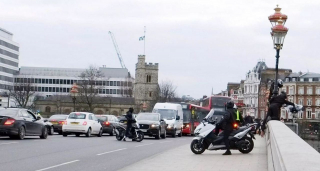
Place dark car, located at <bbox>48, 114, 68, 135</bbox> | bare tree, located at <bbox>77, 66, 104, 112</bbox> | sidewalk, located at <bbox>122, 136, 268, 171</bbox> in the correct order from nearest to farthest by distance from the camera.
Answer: sidewalk, located at <bbox>122, 136, 268, 171</bbox>, dark car, located at <bbox>48, 114, 68, 135</bbox>, bare tree, located at <bbox>77, 66, 104, 112</bbox>

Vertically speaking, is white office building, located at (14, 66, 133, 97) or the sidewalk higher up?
white office building, located at (14, 66, 133, 97)

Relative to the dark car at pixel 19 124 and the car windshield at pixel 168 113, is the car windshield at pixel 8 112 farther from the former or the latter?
the car windshield at pixel 168 113

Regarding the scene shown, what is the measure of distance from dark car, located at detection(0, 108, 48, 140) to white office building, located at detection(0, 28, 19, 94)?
118m

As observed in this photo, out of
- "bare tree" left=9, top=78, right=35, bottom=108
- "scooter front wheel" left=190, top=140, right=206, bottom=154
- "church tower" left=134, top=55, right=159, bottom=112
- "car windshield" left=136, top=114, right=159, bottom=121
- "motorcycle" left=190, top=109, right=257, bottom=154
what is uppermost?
"church tower" left=134, top=55, right=159, bottom=112

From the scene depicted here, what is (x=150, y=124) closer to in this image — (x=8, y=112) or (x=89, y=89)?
(x=8, y=112)

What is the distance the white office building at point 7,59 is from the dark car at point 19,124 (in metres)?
118

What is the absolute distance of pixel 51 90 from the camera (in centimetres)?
19750

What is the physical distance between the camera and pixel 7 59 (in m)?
153

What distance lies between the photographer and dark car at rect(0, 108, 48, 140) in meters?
27.2

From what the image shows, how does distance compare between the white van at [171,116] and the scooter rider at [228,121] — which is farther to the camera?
the white van at [171,116]

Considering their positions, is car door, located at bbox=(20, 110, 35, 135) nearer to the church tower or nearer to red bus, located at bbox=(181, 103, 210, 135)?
red bus, located at bbox=(181, 103, 210, 135)

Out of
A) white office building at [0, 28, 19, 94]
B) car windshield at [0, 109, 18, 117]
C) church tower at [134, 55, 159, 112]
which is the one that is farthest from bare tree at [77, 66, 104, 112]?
car windshield at [0, 109, 18, 117]

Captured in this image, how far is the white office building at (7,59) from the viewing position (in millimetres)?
148000

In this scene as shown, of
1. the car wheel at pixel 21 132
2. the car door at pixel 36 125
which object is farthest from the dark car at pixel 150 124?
the car wheel at pixel 21 132
